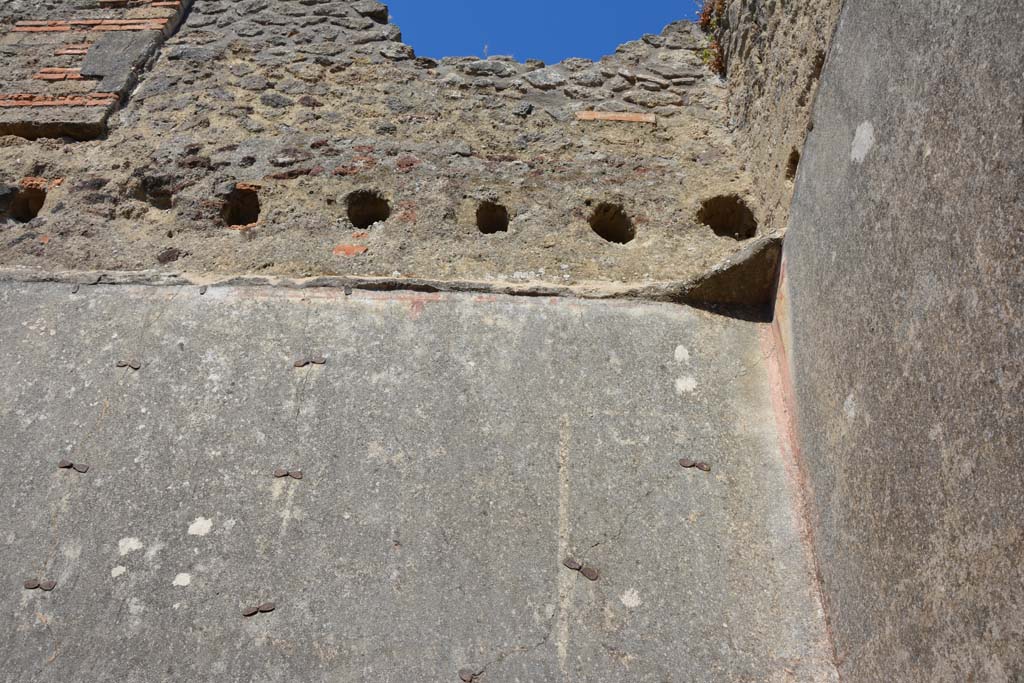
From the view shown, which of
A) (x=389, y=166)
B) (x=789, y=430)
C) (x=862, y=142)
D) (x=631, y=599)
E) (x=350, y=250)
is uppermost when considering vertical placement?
(x=862, y=142)

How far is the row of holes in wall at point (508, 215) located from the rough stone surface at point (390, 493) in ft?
1.90

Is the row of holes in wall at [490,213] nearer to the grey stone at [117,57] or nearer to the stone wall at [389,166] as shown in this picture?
the stone wall at [389,166]

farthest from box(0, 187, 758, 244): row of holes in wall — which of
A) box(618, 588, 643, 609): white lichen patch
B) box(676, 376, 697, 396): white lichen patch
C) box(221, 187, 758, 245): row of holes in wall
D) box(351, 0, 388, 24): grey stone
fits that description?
box(618, 588, 643, 609): white lichen patch

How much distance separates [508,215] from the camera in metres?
3.45

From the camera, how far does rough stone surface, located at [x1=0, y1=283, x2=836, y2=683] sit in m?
2.16

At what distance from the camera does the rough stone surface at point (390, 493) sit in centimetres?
216

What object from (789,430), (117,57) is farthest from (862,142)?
(117,57)

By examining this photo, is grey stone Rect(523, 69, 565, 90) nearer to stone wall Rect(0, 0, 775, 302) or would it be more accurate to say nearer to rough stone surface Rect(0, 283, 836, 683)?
stone wall Rect(0, 0, 775, 302)

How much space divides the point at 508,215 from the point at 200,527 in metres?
1.71

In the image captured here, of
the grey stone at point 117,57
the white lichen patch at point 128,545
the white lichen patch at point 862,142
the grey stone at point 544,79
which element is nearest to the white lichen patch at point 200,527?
the white lichen patch at point 128,545

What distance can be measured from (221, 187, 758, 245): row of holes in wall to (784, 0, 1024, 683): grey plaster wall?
888 millimetres

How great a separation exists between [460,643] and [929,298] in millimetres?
1378

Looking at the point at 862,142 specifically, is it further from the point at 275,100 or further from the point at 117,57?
the point at 117,57

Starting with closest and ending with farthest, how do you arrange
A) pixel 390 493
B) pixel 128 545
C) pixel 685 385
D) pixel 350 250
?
pixel 128 545, pixel 390 493, pixel 685 385, pixel 350 250
